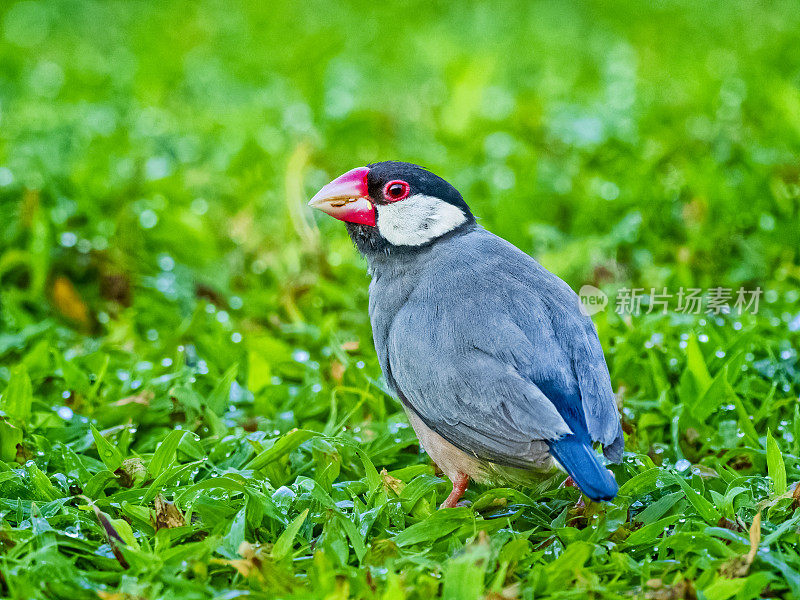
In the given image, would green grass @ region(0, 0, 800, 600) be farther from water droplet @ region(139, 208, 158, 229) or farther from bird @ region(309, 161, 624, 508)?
bird @ region(309, 161, 624, 508)

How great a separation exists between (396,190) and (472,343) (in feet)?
2.17

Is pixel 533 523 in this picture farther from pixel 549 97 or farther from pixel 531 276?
pixel 549 97

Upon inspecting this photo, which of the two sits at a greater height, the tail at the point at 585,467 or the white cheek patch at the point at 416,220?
the white cheek patch at the point at 416,220

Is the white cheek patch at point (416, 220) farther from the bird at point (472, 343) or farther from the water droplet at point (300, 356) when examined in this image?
the water droplet at point (300, 356)

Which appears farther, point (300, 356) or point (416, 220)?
Answer: point (300, 356)

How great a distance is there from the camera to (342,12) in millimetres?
8469

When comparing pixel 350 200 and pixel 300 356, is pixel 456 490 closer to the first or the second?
pixel 350 200

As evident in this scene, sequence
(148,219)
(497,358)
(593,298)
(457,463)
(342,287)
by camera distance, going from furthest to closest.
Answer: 1. (148,219)
2. (342,287)
3. (593,298)
4. (457,463)
5. (497,358)

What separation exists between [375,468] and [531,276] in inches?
31.3

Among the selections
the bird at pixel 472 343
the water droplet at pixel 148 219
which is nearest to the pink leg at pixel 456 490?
the bird at pixel 472 343

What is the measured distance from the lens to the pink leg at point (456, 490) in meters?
2.83

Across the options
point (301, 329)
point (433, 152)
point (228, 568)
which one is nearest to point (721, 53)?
point (433, 152)

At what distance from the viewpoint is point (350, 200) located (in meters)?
3.10

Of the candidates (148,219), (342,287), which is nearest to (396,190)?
(342,287)
